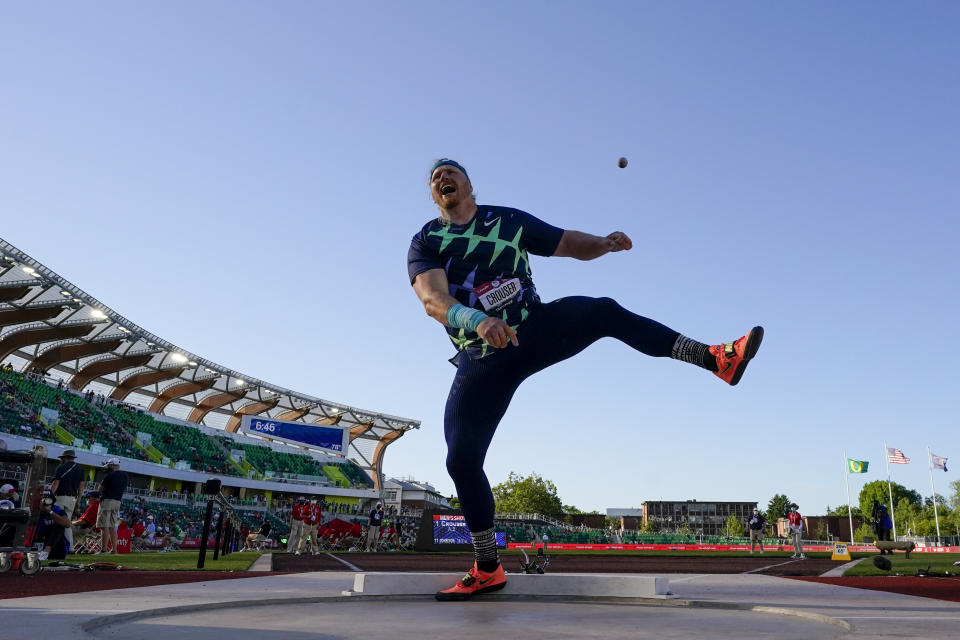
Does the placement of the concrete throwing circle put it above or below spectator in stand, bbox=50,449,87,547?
below

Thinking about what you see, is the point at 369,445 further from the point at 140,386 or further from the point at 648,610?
the point at 648,610

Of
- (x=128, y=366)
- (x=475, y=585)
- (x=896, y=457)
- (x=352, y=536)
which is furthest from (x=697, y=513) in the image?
(x=475, y=585)

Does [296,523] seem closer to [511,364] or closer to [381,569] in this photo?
[381,569]

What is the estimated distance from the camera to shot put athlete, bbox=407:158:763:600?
14.4 ft

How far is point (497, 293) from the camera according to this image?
4535 mm

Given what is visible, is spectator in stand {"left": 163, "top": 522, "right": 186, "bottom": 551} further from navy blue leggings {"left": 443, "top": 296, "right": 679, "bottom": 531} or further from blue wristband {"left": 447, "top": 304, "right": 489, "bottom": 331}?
blue wristband {"left": 447, "top": 304, "right": 489, "bottom": 331}

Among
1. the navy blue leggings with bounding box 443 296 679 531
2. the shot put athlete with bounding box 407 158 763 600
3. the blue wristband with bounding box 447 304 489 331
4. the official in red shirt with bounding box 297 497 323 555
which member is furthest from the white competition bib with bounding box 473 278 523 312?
the official in red shirt with bounding box 297 497 323 555

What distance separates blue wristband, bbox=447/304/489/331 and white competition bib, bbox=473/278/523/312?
1.45 feet

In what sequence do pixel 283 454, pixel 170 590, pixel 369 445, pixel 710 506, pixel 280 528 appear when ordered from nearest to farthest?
pixel 170 590 < pixel 280 528 < pixel 283 454 < pixel 369 445 < pixel 710 506

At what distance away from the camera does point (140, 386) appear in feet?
149

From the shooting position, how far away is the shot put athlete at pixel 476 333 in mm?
4402

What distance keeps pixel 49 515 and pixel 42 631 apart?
27.8ft

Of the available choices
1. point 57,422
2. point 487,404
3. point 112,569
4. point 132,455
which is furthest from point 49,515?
point 132,455

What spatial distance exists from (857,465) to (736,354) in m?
64.6
